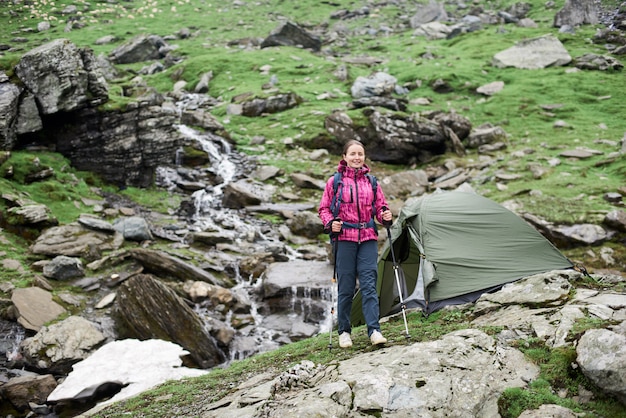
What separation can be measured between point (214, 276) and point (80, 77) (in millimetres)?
12078

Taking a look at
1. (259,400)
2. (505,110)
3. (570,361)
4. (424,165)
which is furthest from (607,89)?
(259,400)

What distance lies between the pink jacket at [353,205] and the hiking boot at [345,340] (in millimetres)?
1622

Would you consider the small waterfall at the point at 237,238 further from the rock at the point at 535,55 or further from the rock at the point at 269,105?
the rock at the point at 535,55

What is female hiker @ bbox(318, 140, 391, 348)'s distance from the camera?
6.96m

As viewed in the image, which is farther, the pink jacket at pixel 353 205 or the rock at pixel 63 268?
the rock at pixel 63 268

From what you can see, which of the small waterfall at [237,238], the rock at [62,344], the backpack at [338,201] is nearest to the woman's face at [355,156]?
the backpack at [338,201]

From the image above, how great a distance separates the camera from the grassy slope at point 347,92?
8.97 m

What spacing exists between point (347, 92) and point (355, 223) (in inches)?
1113

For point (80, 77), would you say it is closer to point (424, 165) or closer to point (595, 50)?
point (424, 165)

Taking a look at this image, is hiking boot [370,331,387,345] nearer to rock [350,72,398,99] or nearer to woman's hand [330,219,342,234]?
woman's hand [330,219,342,234]

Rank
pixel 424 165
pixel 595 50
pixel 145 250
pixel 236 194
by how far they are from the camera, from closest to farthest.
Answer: pixel 145 250 → pixel 236 194 → pixel 424 165 → pixel 595 50

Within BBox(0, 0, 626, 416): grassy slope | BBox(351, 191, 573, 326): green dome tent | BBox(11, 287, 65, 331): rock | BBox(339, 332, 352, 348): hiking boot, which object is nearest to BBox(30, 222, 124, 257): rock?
BBox(0, 0, 626, 416): grassy slope

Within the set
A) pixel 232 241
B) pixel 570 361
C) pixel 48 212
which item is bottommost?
pixel 232 241

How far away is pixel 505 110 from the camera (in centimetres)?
2909
